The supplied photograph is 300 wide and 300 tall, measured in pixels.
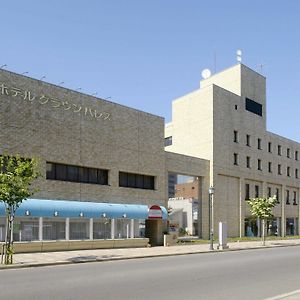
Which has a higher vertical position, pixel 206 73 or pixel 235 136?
pixel 206 73

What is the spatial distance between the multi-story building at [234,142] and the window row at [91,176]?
1266 centimetres

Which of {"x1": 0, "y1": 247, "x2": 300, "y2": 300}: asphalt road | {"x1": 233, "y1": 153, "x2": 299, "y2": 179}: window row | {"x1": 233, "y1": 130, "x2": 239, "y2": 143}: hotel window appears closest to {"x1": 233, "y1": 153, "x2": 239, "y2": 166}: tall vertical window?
{"x1": 233, "y1": 153, "x2": 299, "y2": 179}: window row

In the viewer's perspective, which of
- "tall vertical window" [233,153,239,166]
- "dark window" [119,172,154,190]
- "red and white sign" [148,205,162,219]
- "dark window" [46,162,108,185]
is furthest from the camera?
"tall vertical window" [233,153,239,166]

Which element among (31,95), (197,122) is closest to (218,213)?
(197,122)

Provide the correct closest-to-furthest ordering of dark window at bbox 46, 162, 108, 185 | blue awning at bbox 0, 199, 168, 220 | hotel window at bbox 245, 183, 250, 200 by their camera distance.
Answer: blue awning at bbox 0, 199, 168, 220
dark window at bbox 46, 162, 108, 185
hotel window at bbox 245, 183, 250, 200

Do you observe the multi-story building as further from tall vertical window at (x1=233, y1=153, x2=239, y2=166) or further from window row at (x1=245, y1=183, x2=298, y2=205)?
window row at (x1=245, y1=183, x2=298, y2=205)

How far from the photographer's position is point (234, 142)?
183 ft

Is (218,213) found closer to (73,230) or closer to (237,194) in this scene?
(237,194)

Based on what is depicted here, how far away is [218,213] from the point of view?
52719 millimetres

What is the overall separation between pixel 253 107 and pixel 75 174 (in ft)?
104

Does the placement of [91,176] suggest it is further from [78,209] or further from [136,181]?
[136,181]

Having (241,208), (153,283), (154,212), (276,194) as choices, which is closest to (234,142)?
(241,208)

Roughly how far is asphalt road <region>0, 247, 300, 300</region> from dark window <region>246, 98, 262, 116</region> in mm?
39750

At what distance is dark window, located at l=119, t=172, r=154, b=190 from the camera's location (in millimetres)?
39375
